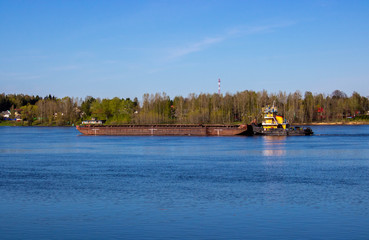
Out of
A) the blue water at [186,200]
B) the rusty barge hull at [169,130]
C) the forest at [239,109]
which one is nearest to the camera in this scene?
the blue water at [186,200]

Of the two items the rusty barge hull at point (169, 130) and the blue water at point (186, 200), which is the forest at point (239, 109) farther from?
the blue water at point (186, 200)

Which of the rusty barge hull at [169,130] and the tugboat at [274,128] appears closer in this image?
the tugboat at [274,128]

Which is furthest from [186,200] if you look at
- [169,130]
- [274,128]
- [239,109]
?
[239,109]

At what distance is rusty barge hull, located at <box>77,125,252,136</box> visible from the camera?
10681cm

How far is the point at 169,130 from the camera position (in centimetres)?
11238

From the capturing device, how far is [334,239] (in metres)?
19.3

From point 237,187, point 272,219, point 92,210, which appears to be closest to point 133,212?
point 92,210

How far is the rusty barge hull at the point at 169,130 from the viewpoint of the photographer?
4205 inches

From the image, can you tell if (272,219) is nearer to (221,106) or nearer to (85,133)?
(85,133)

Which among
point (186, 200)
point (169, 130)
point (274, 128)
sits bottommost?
point (186, 200)

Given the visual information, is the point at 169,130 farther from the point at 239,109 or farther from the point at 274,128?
the point at 239,109

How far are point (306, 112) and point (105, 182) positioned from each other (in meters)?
160

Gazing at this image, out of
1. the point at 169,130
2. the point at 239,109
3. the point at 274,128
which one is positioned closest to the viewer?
the point at 274,128

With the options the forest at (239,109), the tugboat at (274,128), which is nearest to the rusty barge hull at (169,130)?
the tugboat at (274,128)
